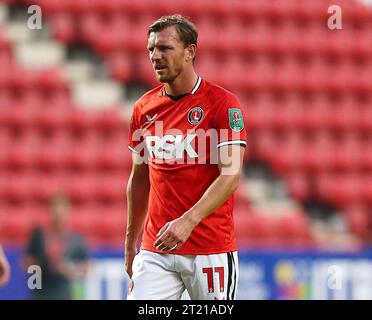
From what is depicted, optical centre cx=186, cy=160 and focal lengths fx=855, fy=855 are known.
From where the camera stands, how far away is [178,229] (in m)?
3.54

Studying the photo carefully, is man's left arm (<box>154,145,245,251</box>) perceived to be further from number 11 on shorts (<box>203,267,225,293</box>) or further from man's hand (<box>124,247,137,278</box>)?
man's hand (<box>124,247,137,278</box>)

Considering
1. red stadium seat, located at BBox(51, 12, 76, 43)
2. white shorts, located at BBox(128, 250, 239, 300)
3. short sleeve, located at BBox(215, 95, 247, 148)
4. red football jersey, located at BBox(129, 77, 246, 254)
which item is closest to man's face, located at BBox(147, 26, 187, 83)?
red football jersey, located at BBox(129, 77, 246, 254)

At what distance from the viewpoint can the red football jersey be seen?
3760 mm

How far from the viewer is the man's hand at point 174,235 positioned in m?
3.53

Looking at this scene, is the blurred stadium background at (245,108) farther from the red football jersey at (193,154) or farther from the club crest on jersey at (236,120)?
the club crest on jersey at (236,120)

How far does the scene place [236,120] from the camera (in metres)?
3.72

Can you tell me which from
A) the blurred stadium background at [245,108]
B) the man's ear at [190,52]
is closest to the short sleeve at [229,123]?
the man's ear at [190,52]

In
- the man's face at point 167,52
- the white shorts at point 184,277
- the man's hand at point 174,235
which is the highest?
the man's face at point 167,52

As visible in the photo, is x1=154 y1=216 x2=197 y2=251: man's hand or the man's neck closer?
x1=154 y1=216 x2=197 y2=251: man's hand

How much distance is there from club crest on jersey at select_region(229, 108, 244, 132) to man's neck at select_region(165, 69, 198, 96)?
0.85 ft

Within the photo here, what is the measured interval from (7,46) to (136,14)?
1471 mm

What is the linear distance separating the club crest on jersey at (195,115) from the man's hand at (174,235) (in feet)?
1.60

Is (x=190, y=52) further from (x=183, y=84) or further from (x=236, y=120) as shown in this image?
(x=236, y=120)
